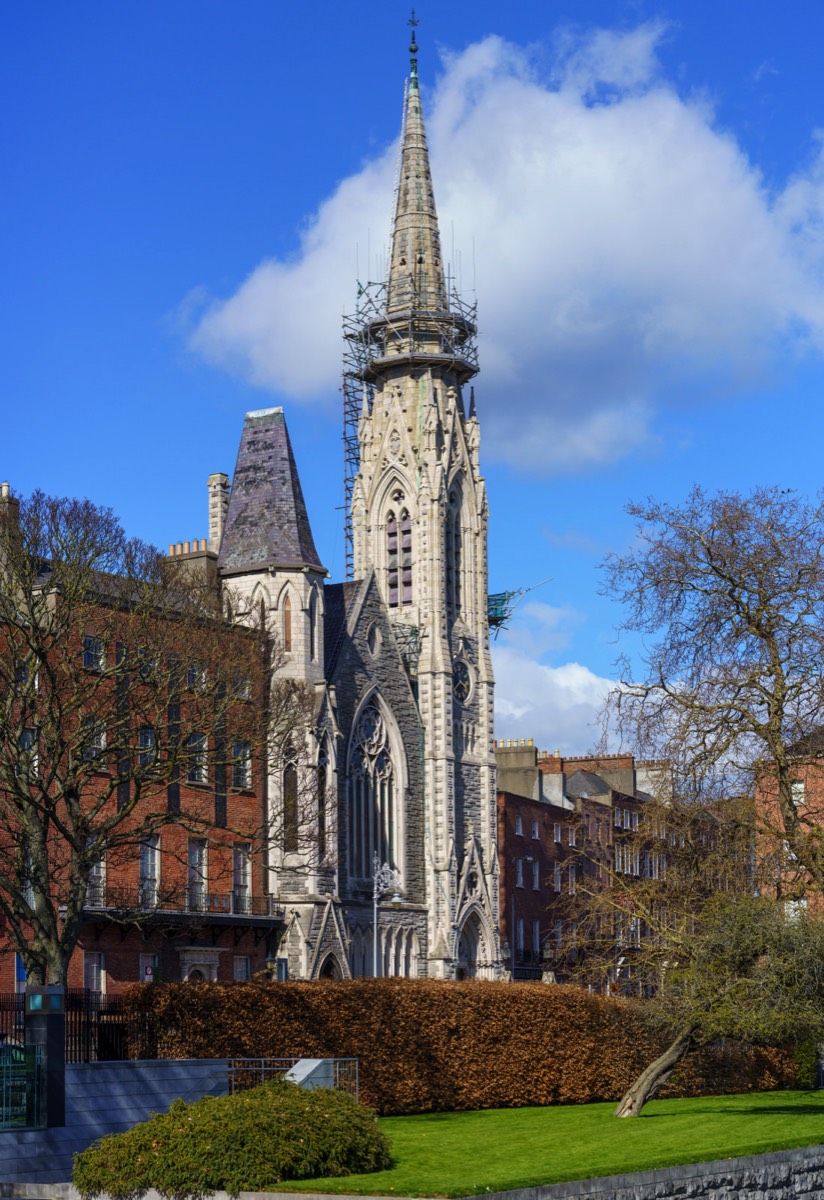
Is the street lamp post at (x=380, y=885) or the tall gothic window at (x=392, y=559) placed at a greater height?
the tall gothic window at (x=392, y=559)

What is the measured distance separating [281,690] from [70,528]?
10979 millimetres

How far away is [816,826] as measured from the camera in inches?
1128

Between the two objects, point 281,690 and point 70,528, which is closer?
point 70,528

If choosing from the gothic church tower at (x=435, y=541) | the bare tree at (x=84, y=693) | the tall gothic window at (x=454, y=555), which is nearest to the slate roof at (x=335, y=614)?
the gothic church tower at (x=435, y=541)

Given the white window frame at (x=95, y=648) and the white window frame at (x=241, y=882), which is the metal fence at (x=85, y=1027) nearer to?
the white window frame at (x=95, y=648)

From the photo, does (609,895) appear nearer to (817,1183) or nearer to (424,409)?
(817,1183)

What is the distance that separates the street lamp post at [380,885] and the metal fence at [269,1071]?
23.4m

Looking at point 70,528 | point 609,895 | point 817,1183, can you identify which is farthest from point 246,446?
point 817,1183

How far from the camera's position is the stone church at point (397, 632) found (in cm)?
5875

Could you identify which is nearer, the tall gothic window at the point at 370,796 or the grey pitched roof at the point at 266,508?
the grey pitched roof at the point at 266,508

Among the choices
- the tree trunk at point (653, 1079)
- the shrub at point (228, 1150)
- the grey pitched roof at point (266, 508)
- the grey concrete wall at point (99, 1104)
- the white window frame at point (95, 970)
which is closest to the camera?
the shrub at point (228, 1150)

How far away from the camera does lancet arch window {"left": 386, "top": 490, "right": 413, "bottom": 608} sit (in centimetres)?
7451

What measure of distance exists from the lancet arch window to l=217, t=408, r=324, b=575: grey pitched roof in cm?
1430

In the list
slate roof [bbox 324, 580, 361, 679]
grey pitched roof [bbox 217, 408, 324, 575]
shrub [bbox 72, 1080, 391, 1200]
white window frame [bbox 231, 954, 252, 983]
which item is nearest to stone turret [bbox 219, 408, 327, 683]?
grey pitched roof [bbox 217, 408, 324, 575]
